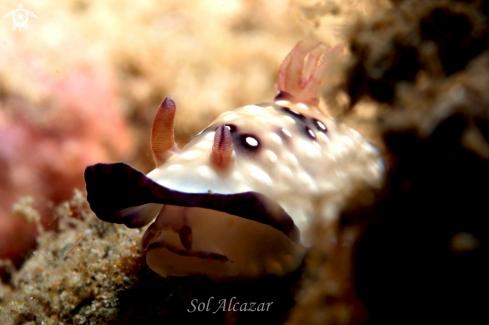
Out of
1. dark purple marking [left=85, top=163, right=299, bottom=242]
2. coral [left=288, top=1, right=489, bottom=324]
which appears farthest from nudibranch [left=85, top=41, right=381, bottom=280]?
coral [left=288, top=1, right=489, bottom=324]

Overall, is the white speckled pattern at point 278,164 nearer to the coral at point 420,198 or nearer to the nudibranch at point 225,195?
the nudibranch at point 225,195

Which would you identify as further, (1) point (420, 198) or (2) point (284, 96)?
(2) point (284, 96)

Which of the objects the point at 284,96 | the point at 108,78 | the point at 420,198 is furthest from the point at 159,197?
the point at 108,78

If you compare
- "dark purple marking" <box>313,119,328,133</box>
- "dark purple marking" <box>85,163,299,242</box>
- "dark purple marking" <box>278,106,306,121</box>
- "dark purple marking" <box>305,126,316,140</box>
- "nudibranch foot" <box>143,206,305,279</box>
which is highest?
"dark purple marking" <box>85,163,299,242</box>

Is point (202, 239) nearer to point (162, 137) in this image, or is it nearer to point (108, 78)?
point (162, 137)

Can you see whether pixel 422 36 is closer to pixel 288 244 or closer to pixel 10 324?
pixel 288 244

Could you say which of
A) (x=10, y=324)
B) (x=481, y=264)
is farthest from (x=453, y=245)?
(x=10, y=324)

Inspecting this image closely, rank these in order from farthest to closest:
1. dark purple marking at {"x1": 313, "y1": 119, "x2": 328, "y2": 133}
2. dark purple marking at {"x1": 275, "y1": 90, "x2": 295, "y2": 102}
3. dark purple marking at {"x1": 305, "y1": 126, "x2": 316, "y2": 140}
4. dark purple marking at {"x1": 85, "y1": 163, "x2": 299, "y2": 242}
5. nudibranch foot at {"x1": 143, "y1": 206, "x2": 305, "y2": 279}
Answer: dark purple marking at {"x1": 275, "y1": 90, "x2": 295, "y2": 102} → dark purple marking at {"x1": 313, "y1": 119, "x2": 328, "y2": 133} → dark purple marking at {"x1": 305, "y1": 126, "x2": 316, "y2": 140} → nudibranch foot at {"x1": 143, "y1": 206, "x2": 305, "y2": 279} → dark purple marking at {"x1": 85, "y1": 163, "x2": 299, "y2": 242}

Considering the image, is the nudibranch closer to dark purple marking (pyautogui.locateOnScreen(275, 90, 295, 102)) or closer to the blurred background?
dark purple marking (pyautogui.locateOnScreen(275, 90, 295, 102))
